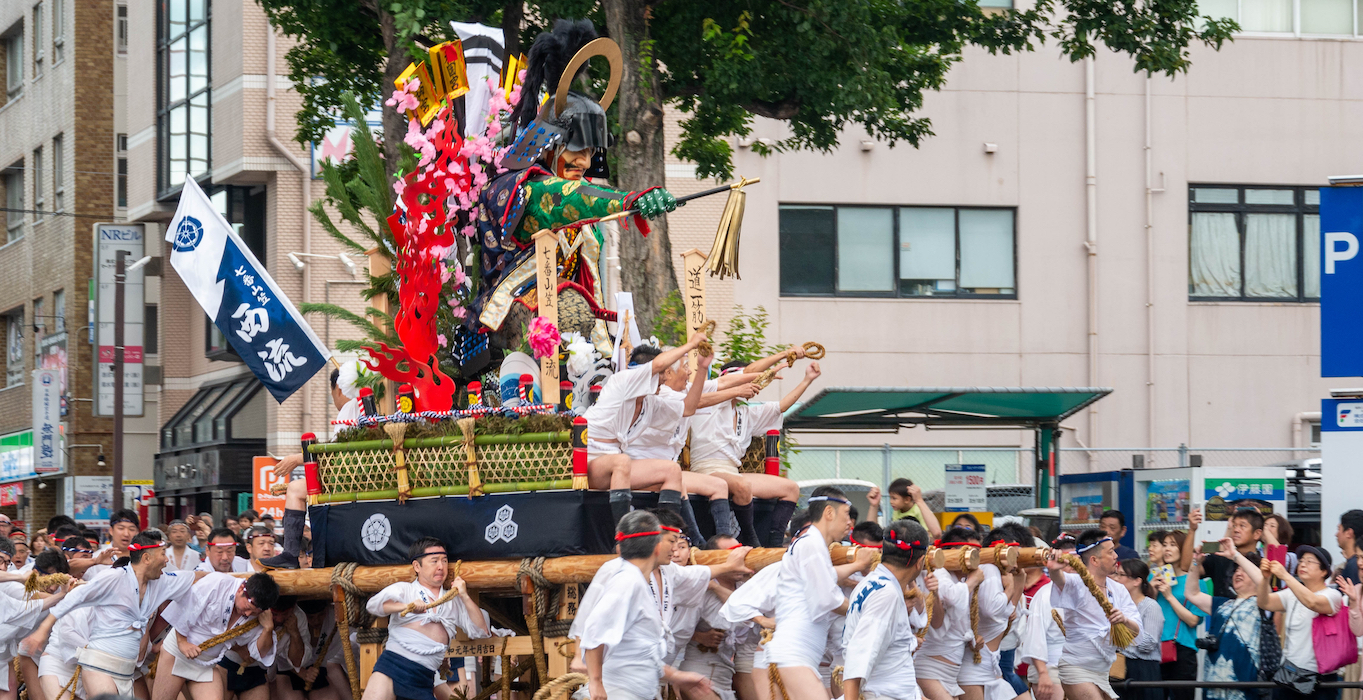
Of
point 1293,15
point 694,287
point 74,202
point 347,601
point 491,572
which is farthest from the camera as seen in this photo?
point 74,202

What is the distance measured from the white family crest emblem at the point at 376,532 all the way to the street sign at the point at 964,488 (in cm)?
686

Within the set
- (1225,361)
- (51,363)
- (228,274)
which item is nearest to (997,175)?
(1225,361)

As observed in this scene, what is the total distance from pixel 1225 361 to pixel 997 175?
414 cm

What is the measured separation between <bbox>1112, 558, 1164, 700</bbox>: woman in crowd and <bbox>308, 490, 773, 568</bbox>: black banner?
2.94 m

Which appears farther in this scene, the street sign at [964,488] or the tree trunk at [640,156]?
the street sign at [964,488]

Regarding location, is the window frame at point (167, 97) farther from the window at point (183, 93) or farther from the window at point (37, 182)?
the window at point (37, 182)

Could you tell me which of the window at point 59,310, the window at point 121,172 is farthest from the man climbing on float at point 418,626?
the window at point 59,310

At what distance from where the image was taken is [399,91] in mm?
11148

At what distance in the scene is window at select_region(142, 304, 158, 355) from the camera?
29.4 metres

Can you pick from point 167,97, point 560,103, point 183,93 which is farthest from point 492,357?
point 167,97

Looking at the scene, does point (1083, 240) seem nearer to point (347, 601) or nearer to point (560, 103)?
point (560, 103)

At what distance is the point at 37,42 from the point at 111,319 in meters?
9.33

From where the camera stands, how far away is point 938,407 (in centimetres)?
1673

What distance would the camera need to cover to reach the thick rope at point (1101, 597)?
9.88m
